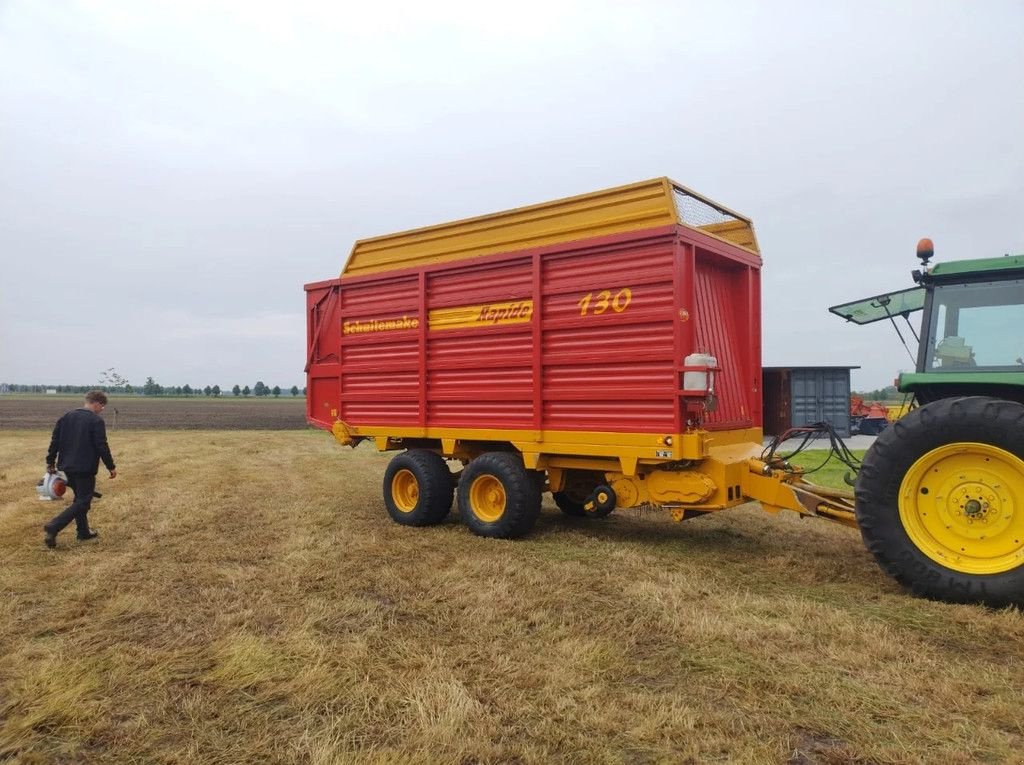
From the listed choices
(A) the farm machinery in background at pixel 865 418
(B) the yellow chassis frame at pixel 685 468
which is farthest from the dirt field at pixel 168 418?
(B) the yellow chassis frame at pixel 685 468

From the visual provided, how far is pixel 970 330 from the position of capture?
5.10 meters

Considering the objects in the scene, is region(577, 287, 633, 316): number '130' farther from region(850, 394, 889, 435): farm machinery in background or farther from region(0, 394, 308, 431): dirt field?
region(0, 394, 308, 431): dirt field

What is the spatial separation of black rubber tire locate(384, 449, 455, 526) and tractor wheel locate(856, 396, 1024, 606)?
4.29 meters

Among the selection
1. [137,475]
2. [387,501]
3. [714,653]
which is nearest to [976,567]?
[714,653]

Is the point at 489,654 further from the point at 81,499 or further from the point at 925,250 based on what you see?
the point at 81,499

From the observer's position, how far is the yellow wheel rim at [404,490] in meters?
8.16

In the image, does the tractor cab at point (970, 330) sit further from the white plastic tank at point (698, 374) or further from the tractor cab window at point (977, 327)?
the white plastic tank at point (698, 374)

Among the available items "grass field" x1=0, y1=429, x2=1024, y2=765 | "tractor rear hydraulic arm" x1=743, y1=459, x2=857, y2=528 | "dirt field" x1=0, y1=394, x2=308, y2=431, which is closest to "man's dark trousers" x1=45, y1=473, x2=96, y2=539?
"grass field" x1=0, y1=429, x2=1024, y2=765

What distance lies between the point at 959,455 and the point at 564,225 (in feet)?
12.3

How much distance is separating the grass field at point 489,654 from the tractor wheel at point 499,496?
0.24m

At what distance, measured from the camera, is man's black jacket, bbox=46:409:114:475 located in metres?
7.00

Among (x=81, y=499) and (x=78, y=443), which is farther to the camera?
(x=78, y=443)

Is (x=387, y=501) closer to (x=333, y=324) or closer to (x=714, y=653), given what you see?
(x=333, y=324)

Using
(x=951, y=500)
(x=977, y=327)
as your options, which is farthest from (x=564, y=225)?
(x=951, y=500)
